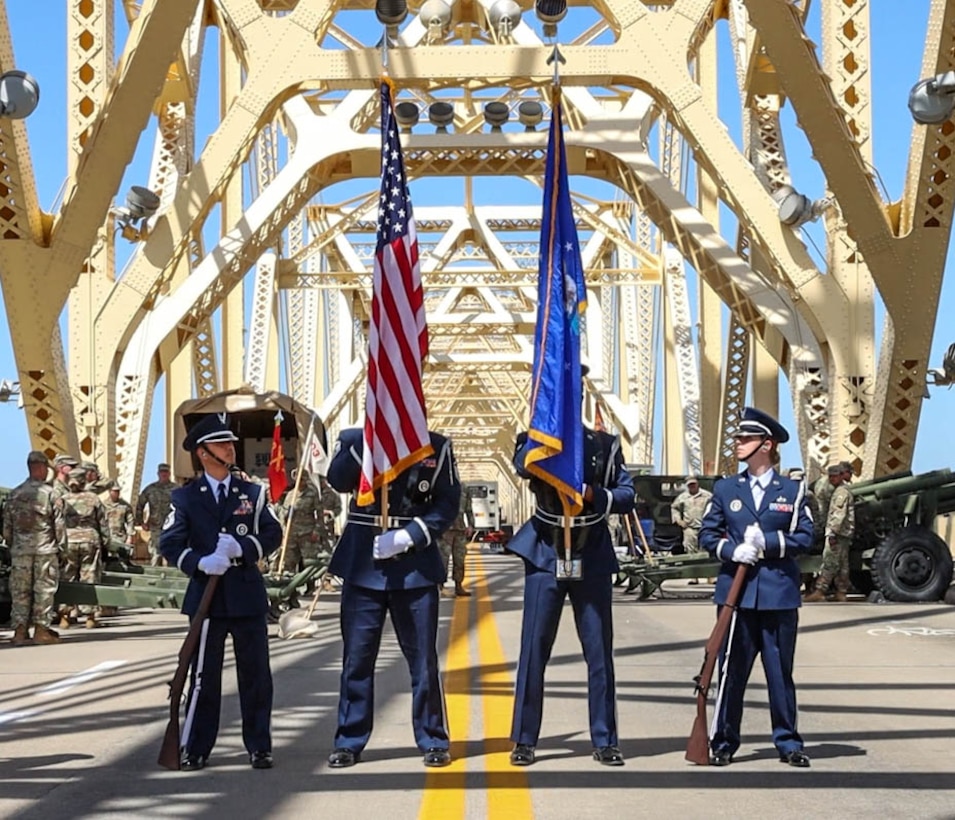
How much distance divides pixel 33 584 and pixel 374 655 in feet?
26.4

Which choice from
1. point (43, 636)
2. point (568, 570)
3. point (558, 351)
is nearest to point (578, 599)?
point (568, 570)

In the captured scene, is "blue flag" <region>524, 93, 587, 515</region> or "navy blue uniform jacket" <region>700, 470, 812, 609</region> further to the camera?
"blue flag" <region>524, 93, 587, 515</region>

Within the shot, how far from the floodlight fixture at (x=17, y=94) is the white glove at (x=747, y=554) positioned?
12.0 m

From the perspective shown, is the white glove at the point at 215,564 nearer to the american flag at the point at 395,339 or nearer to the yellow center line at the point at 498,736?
the american flag at the point at 395,339

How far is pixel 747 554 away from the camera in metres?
7.76

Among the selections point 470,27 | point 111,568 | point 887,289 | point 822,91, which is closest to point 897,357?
point 887,289

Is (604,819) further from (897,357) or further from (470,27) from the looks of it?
(470,27)

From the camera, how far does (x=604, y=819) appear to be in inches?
253

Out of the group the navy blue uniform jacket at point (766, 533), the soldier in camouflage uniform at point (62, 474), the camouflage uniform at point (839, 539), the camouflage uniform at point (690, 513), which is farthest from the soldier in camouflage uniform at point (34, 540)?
the camouflage uniform at point (690, 513)

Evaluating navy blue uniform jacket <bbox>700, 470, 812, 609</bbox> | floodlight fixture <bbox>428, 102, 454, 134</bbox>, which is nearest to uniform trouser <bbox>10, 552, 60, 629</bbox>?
navy blue uniform jacket <bbox>700, 470, 812, 609</bbox>

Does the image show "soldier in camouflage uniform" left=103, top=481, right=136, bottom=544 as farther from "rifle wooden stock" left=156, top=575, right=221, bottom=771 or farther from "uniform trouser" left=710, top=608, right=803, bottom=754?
"uniform trouser" left=710, top=608, right=803, bottom=754

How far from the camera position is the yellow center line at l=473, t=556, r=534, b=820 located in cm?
670

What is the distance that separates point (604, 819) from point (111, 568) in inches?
510

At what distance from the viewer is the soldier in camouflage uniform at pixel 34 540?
49.6 ft
